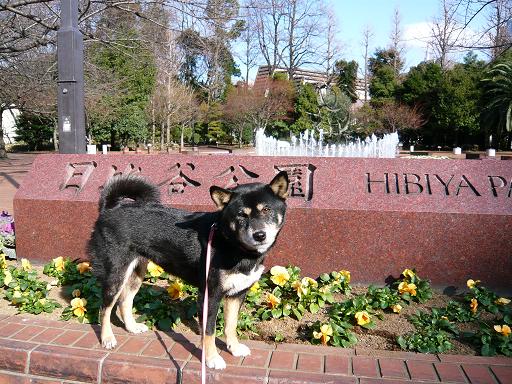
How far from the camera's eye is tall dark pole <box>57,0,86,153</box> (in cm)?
666

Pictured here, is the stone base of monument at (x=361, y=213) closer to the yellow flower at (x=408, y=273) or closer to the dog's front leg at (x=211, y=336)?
the yellow flower at (x=408, y=273)

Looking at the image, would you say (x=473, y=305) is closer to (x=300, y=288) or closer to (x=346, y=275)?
(x=346, y=275)

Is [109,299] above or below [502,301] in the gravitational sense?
above

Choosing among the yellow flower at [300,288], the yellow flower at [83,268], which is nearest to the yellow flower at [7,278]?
the yellow flower at [83,268]

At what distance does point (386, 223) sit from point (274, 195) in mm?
2050

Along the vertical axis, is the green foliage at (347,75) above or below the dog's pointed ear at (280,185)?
above

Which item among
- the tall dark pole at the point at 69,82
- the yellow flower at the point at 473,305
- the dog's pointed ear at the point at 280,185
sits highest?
the tall dark pole at the point at 69,82

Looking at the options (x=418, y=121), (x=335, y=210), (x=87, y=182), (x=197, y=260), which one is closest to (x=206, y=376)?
(x=197, y=260)

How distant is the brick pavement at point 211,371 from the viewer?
2.90m

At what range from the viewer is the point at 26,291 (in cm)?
438

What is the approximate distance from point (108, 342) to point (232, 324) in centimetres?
91

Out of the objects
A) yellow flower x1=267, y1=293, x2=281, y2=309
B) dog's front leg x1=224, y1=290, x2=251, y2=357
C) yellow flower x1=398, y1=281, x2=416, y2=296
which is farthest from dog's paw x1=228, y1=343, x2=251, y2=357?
yellow flower x1=398, y1=281, x2=416, y2=296

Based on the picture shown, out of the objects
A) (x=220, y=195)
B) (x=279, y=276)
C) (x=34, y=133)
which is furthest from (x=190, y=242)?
(x=34, y=133)

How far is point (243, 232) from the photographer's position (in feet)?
9.11
